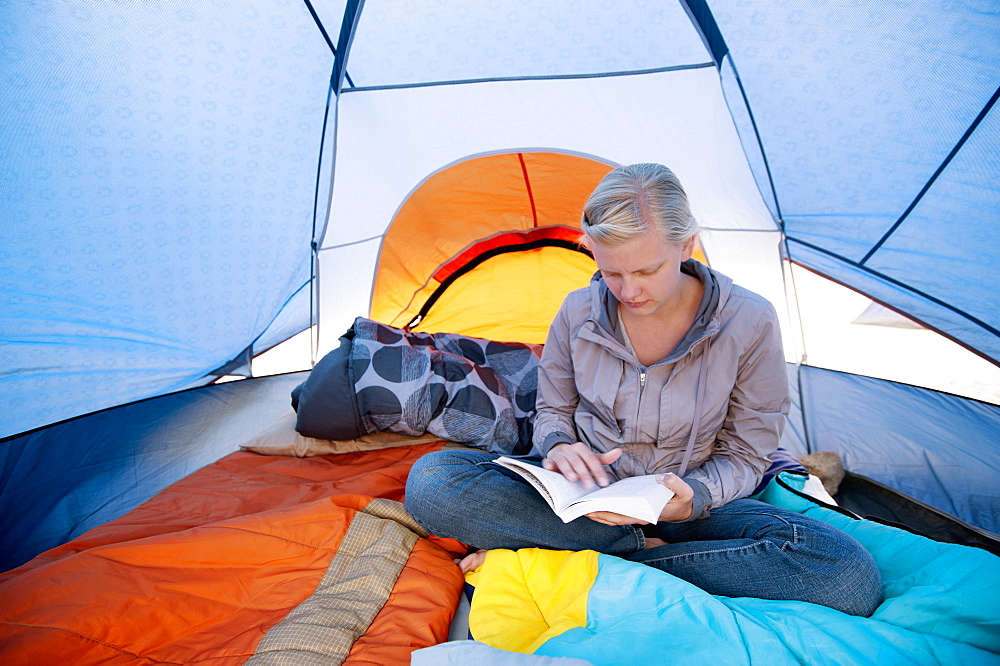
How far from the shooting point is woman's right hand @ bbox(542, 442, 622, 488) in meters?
1.07

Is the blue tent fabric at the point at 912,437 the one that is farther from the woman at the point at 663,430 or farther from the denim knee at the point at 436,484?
the denim knee at the point at 436,484

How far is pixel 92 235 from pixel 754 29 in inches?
71.2

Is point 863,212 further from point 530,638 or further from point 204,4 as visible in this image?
point 204,4

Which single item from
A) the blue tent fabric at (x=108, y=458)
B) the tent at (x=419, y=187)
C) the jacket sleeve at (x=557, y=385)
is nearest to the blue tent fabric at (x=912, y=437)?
the tent at (x=419, y=187)

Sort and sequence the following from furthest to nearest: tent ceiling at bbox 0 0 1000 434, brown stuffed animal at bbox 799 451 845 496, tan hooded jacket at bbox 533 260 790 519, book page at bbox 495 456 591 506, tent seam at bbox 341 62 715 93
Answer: tent seam at bbox 341 62 715 93 < brown stuffed animal at bbox 799 451 845 496 < tent ceiling at bbox 0 0 1000 434 < tan hooded jacket at bbox 533 260 790 519 < book page at bbox 495 456 591 506

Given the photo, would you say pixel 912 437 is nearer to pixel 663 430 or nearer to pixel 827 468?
pixel 827 468

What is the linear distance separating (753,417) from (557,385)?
1.27 feet

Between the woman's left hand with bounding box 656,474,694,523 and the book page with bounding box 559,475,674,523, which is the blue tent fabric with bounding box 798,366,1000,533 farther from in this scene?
the book page with bounding box 559,475,674,523

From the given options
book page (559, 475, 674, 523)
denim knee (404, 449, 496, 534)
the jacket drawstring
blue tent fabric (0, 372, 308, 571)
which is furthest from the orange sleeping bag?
the jacket drawstring

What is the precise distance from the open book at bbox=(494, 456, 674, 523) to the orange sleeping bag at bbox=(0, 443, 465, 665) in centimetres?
32

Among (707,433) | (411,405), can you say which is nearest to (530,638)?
(707,433)

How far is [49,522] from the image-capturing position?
4.90 feet

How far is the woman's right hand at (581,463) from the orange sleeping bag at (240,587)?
1.05ft

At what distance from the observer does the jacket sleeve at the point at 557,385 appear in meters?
1.29
